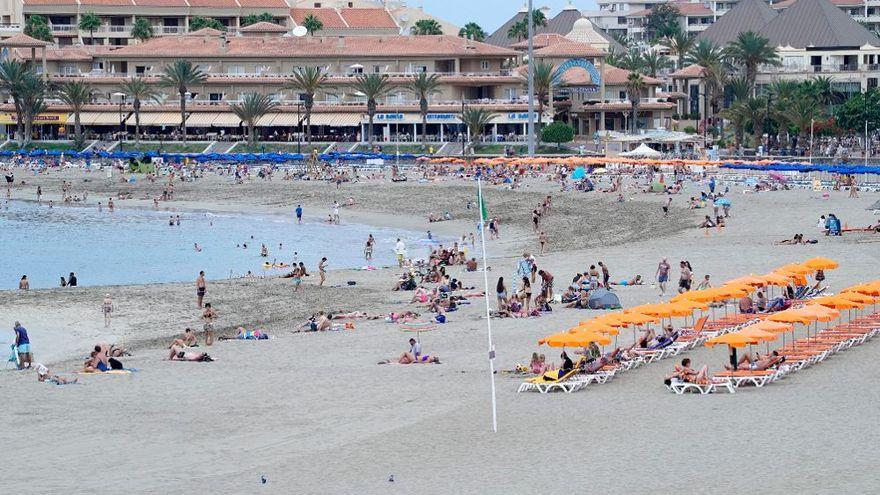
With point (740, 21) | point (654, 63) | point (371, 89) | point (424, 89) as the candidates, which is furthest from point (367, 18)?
point (371, 89)

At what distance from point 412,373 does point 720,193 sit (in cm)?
3515

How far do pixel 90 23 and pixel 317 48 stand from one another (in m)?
25.2

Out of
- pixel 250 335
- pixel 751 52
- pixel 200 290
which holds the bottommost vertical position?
pixel 250 335

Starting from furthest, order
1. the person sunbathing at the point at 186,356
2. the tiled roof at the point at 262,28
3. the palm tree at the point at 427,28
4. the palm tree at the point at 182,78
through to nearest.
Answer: the palm tree at the point at 427,28
the tiled roof at the point at 262,28
the palm tree at the point at 182,78
the person sunbathing at the point at 186,356

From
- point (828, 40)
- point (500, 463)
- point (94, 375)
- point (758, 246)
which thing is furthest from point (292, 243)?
point (828, 40)

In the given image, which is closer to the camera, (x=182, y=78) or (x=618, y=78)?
(x=182, y=78)

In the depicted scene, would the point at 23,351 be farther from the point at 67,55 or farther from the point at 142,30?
the point at 142,30

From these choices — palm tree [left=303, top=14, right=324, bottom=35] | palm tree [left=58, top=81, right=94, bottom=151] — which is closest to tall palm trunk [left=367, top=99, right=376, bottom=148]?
palm tree [left=58, top=81, right=94, bottom=151]

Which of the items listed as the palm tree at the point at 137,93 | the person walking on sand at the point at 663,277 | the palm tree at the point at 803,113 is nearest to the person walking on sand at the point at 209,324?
the person walking on sand at the point at 663,277

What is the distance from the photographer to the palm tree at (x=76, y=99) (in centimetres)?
9681

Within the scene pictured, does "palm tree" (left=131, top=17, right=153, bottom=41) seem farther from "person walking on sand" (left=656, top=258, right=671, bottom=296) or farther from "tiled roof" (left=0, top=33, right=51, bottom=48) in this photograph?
"person walking on sand" (left=656, top=258, right=671, bottom=296)

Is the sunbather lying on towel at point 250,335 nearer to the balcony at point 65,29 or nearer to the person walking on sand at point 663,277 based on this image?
the person walking on sand at point 663,277

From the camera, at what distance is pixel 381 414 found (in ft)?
78.1

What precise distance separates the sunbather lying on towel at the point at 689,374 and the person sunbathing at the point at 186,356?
346 inches
